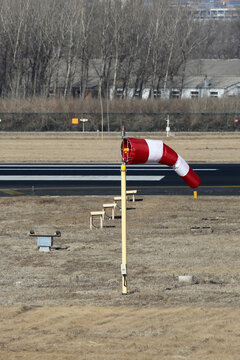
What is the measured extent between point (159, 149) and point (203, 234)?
7094 millimetres

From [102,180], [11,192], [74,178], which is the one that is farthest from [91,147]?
[11,192]

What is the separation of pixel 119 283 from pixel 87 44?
8884 centimetres

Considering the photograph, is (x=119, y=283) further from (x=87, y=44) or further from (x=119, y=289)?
(x=87, y=44)

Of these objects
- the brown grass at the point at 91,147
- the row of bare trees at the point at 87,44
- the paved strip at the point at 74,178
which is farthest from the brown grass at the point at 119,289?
the row of bare trees at the point at 87,44

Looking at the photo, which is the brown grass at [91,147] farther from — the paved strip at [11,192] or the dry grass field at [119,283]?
the dry grass field at [119,283]

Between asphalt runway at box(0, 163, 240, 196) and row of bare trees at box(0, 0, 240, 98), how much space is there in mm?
57011

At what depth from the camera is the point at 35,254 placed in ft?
51.7

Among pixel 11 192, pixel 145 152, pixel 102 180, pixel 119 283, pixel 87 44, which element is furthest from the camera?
pixel 87 44

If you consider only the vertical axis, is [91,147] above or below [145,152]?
above

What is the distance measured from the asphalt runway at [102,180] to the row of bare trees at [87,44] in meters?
57.0

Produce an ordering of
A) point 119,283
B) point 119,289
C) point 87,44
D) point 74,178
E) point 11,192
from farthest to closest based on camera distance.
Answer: point 87,44
point 74,178
point 11,192
point 119,283
point 119,289

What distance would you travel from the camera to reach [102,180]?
31.7m

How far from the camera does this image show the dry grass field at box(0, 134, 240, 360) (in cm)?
922

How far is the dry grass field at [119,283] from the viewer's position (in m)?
9.22
